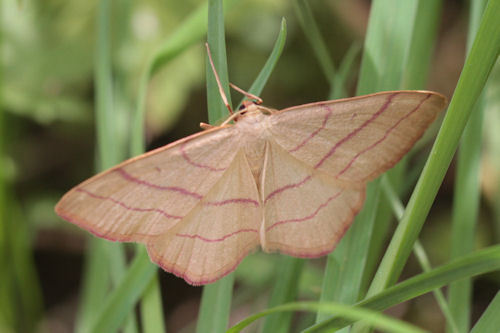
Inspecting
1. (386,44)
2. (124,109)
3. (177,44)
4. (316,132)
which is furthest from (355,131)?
(124,109)

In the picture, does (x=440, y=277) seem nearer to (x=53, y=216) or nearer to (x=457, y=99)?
(x=457, y=99)

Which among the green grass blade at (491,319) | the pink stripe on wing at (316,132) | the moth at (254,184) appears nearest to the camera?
the green grass blade at (491,319)

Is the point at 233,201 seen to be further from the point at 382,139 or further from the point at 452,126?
the point at 452,126

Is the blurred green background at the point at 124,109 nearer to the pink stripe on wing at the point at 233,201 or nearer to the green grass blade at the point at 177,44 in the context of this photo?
the green grass blade at the point at 177,44

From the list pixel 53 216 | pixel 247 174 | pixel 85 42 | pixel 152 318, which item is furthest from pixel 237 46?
pixel 152 318

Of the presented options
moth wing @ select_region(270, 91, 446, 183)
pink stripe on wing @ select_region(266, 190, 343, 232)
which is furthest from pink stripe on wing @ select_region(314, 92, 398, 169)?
pink stripe on wing @ select_region(266, 190, 343, 232)

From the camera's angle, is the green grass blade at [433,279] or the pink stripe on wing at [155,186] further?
the pink stripe on wing at [155,186]

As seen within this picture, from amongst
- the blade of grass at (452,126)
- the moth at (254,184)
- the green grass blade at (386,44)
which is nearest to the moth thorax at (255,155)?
the moth at (254,184)
